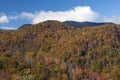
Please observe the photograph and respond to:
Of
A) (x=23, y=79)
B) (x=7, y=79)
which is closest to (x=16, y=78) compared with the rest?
(x=23, y=79)

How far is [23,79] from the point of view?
322 ft

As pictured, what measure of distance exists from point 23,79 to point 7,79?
102 meters

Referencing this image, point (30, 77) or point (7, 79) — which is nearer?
point (30, 77)

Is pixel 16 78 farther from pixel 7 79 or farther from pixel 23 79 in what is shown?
pixel 7 79

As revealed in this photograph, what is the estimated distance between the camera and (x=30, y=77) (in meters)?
99.8

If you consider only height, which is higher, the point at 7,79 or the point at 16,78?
the point at 16,78

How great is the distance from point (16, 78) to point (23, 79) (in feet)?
7.52

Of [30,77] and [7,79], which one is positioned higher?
[30,77]

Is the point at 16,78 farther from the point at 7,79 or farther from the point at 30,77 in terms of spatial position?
the point at 7,79

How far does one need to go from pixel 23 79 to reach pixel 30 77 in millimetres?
2672

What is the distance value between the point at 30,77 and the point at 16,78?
483 centimetres

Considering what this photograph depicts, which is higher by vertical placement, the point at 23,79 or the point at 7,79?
the point at 23,79

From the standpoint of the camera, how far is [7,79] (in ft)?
647

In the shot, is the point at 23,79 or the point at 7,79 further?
the point at 7,79
